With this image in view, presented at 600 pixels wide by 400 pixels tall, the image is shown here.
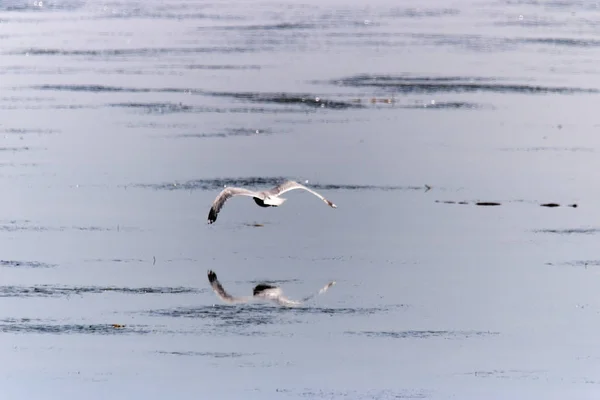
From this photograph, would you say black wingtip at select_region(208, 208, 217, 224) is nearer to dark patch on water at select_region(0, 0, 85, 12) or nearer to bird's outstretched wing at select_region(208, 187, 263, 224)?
bird's outstretched wing at select_region(208, 187, 263, 224)

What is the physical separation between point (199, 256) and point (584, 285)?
3.65 meters

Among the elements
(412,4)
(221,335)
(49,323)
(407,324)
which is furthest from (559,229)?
(412,4)

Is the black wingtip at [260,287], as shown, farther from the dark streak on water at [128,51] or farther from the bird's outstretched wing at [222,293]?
the dark streak on water at [128,51]

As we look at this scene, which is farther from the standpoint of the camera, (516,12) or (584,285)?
(516,12)

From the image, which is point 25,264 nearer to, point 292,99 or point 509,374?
point 509,374

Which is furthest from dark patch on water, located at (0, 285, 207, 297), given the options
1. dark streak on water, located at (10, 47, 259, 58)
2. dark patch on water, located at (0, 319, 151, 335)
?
dark streak on water, located at (10, 47, 259, 58)

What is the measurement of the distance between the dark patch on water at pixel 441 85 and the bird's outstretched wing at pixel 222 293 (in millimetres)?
10369

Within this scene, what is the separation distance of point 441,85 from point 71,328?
42.5 feet

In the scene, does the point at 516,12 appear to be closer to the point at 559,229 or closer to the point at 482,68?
the point at 482,68

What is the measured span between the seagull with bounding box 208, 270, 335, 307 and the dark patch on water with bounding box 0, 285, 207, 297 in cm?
18

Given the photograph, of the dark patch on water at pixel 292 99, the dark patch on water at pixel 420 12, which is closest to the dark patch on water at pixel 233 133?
the dark patch on water at pixel 292 99

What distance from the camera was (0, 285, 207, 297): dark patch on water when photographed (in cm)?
1215

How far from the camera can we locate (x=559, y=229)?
46.8ft

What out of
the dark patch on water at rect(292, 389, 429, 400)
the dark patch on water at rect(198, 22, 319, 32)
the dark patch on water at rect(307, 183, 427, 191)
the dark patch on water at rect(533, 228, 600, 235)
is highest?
the dark patch on water at rect(198, 22, 319, 32)
